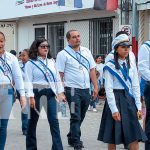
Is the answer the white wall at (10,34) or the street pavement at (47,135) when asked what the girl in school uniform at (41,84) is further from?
the white wall at (10,34)

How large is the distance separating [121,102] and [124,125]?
31 cm

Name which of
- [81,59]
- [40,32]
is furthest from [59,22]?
[81,59]

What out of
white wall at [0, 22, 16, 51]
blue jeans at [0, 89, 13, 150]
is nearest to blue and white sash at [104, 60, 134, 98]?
blue jeans at [0, 89, 13, 150]

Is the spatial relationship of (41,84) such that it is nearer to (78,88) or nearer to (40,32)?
(78,88)

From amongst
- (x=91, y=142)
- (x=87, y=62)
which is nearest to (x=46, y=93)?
(x=87, y=62)

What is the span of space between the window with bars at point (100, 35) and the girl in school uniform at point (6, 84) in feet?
A: 42.0

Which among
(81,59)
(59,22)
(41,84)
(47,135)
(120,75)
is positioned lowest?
(47,135)

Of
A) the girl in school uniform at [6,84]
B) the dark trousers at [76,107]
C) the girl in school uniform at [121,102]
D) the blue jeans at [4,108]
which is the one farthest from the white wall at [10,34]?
the girl in school uniform at [121,102]

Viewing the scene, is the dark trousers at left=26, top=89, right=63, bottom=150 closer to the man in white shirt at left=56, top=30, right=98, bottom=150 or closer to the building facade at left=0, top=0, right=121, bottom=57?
the man in white shirt at left=56, top=30, right=98, bottom=150

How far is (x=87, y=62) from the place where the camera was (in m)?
9.11

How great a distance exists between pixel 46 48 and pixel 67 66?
35.8 inches

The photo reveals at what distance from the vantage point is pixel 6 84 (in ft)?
24.7

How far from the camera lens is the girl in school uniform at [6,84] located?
746 cm

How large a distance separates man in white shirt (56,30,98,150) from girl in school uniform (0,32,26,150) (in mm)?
1458
